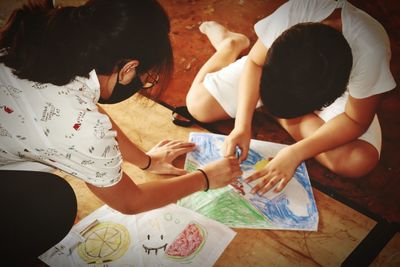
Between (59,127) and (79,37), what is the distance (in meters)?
0.17

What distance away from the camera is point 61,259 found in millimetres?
744

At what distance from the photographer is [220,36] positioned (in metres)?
1.66

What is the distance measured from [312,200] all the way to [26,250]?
753 mm

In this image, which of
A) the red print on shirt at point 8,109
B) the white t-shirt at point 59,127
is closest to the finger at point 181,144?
the white t-shirt at point 59,127

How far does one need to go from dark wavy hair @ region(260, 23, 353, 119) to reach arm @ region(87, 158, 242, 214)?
261 millimetres

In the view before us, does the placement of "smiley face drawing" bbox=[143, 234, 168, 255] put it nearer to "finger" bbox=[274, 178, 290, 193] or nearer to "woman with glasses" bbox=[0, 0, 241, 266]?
"woman with glasses" bbox=[0, 0, 241, 266]

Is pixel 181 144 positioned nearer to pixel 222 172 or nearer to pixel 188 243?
pixel 222 172

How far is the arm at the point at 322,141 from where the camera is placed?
3.08 ft

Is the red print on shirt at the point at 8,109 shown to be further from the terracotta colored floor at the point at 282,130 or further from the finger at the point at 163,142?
the terracotta colored floor at the point at 282,130

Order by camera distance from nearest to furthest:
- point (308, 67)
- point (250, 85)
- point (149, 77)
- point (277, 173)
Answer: point (149, 77)
point (308, 67)
point (277, 173)
point (250, 85)

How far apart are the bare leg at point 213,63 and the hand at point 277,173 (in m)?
0.37

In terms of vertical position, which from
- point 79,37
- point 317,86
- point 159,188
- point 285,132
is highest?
point 79,37

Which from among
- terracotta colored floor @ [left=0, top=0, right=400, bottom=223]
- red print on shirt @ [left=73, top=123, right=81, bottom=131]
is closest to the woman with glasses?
red print on shirt @ [left=73, top=123, right=81, bottom=131]

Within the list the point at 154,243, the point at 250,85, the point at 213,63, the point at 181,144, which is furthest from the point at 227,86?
the point at 154,243
